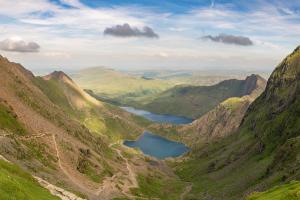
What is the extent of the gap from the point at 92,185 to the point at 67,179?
71.6ft

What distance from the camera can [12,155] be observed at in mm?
145625

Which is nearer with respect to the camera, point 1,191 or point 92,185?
point 1,191

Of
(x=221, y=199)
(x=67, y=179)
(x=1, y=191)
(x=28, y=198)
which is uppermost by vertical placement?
(x=1, y=191)

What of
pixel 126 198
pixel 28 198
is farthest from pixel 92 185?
pixel 28 198

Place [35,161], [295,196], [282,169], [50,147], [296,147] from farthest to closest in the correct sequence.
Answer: [50,147] < [296,147] < [282,169] < [35,161] < [295,196]

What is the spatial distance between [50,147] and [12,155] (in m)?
51.9

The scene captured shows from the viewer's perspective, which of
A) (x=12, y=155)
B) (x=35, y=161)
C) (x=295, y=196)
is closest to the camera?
(x=295, y=196)

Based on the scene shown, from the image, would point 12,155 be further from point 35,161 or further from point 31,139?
point 31,139

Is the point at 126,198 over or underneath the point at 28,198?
underneath

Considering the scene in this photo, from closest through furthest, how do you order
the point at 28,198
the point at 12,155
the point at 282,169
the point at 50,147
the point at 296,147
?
the point at 28,198 < the point at 12,155 < the point at 282,169 < the point at 296,147 < the point at 50,147

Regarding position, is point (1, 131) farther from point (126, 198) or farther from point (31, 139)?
point (126, 198)

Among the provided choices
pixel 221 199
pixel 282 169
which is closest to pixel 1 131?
pixel 221 199

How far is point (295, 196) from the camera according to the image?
50906 mm

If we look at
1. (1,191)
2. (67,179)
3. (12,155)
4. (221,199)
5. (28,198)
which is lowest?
(221,199)
